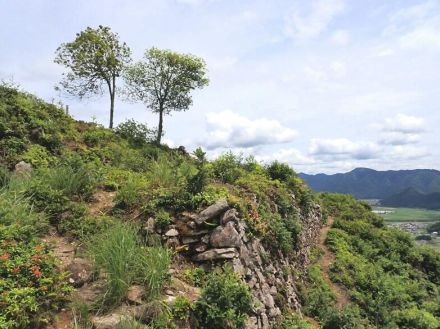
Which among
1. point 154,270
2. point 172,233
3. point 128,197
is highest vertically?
point 128,197

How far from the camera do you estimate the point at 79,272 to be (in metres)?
7.45

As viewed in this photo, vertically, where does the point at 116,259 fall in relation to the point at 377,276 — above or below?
above

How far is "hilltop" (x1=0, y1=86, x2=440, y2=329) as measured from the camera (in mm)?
6844

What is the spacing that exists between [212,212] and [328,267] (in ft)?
30.7

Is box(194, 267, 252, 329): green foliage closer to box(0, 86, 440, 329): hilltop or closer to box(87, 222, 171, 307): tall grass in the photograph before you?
box(0, 86, 440, 329): hilltop

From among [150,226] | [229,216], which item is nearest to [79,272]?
[150,226]

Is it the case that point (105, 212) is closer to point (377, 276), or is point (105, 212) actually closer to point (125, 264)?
point (125, 264)

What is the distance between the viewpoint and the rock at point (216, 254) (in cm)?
883

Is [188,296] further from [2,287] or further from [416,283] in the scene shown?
[416,283]

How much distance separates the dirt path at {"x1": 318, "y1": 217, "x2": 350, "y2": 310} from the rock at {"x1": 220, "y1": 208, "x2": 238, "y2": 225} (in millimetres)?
6360

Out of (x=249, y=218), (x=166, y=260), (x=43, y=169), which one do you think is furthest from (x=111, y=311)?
(x=43, y=169)

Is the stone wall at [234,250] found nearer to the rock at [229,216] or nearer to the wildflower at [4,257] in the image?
the rock at [229,216]

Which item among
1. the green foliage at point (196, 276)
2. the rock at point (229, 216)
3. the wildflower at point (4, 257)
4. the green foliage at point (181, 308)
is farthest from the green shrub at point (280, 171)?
the wildflower at point (4, 257)

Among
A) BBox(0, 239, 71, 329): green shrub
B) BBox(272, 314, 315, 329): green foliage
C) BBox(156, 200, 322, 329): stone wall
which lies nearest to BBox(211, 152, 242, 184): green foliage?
BBox(156, 200, 322, 329): stone wall
